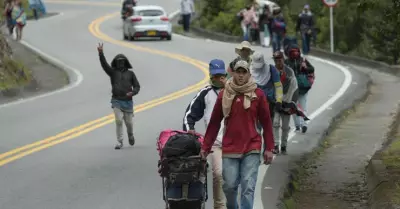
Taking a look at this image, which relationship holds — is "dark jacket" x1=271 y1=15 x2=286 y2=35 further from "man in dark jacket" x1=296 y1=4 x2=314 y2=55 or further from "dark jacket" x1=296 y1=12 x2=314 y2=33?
"dark jacket" x1=296 y1=12 x2=314 y2=33

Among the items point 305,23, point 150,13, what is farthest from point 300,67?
point 150,13

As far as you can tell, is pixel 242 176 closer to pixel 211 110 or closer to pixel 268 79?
pixel 211 110

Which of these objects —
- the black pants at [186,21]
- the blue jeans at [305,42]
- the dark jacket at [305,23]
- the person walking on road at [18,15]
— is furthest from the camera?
the black pants at [186,21]

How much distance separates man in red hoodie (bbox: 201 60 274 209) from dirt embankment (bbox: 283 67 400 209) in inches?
75.6

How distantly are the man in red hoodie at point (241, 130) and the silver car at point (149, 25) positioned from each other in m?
33.0

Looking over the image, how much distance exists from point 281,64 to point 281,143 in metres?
1.23

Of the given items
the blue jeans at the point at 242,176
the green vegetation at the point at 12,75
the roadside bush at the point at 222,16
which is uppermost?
the blue jeans at the point at 242,176

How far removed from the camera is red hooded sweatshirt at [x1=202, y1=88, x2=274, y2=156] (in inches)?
347

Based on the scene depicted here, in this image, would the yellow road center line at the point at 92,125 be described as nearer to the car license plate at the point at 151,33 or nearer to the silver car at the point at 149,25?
the silver car at the point at 149,25

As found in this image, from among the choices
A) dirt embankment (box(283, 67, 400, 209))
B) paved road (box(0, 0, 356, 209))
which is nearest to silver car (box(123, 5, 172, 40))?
paved road (box(0, 0, 356, 209))

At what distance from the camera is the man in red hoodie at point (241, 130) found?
8.77 m

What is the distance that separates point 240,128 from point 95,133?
8.85 meters

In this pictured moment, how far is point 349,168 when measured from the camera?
14.4 metres

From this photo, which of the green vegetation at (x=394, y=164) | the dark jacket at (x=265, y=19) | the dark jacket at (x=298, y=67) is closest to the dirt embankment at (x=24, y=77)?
the dark jacket at (x=298, y=67)
